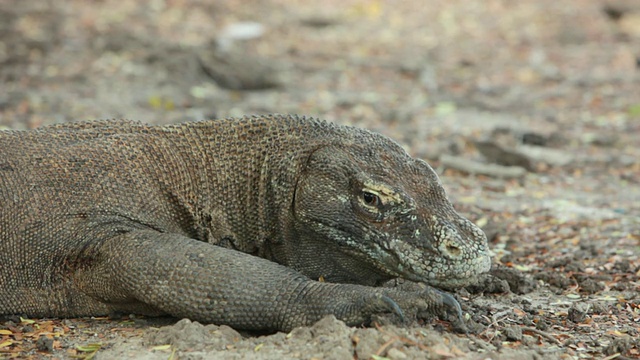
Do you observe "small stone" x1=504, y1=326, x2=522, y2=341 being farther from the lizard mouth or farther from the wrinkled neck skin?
the wrinkled neck skin

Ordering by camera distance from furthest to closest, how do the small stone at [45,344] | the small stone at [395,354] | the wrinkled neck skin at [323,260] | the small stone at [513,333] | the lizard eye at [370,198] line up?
1. the wrinkled neck skin at [323,260]
2. the lizard eye at [370,198]
3. the small stone at [513,333]
4. the small stone at [45,344]
5. the small stone at [395,354]

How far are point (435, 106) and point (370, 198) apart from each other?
8.40 metres

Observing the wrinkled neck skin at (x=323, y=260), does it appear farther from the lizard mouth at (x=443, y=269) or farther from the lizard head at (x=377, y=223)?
the lizard mouth at (x=443, y=269)

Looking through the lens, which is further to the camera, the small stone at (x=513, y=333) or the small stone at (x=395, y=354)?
the small stone at (x=513, y=333)

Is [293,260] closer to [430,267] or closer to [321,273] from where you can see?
[321,273]

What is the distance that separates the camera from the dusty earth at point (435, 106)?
423cm

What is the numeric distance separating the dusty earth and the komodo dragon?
0.51 feet

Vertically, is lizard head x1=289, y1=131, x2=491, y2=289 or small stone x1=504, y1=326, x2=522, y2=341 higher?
lizard head x1=289, y1=131, x2=491, y2=289

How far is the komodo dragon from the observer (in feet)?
14.0

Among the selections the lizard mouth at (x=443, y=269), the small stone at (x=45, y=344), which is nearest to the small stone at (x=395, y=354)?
the lizard mouth at (x=443, y=269)

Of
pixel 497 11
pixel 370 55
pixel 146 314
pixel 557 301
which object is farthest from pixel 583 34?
pixel 146 314

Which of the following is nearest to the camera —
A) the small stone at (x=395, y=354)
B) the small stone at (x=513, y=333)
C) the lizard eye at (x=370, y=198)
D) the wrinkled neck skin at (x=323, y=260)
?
the small stone at (x=395, y=354)

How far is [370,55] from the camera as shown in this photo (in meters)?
16.3

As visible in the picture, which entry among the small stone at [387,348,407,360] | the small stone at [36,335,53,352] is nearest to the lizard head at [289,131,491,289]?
the small stone at [387,348,407,360]
